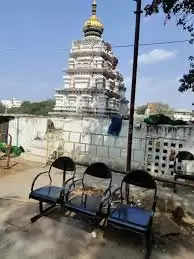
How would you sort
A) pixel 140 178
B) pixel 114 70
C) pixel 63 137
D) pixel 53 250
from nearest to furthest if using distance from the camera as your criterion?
1. pixel 53 250
2. pixel 140 178
3. pixel 63 137
4. pixel 114 70

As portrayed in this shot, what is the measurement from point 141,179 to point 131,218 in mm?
665

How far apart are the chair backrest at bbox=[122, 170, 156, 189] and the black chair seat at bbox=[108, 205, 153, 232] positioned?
37 cm

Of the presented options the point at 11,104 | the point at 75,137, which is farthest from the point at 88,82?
the point at 11,104

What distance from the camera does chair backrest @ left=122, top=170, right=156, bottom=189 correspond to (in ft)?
10.1

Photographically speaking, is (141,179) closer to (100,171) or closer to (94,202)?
(100,171)

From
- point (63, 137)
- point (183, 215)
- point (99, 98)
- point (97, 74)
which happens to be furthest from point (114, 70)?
point (183, 215)

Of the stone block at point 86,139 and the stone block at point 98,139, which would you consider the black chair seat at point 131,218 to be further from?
the stone block at point 86,139

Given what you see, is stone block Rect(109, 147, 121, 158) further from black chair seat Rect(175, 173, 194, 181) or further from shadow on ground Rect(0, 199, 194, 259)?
shadow on ground Rect(0, 199, 194, 259)

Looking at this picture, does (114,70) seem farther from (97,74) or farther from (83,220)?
(83,220)

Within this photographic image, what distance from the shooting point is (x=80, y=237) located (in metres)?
2.92

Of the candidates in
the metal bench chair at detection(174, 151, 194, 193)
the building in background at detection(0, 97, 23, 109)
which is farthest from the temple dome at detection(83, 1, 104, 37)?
the building in background at detection(0, 97, 23, 109)

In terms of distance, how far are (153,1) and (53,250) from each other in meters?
4.47

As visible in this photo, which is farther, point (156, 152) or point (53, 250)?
point (156, 152)

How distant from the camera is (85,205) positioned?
3.23 m
